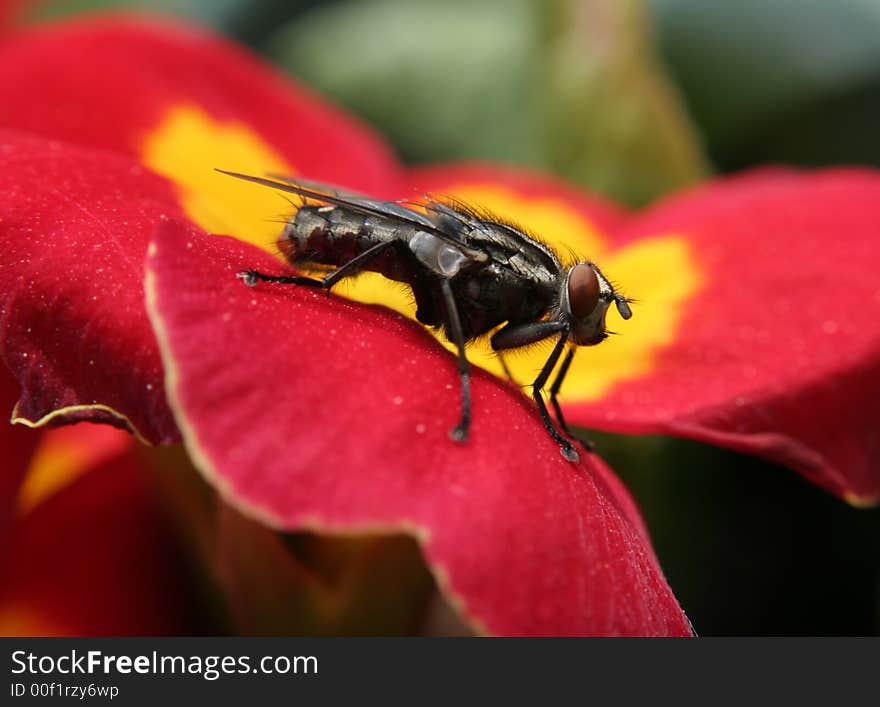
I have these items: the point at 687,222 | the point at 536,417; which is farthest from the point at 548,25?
the point at 536,417

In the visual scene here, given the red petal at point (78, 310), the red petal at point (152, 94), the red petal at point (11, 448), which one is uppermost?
the red petal at point (78, 310)

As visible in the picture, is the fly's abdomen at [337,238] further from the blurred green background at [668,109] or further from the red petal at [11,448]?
the blurred green background at [668,109]

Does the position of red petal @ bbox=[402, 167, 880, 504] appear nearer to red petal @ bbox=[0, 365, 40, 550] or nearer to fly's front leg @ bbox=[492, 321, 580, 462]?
Result: fly's front leg @ bbox=[492, 321, 580, 462]

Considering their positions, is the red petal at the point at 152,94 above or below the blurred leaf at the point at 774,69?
below

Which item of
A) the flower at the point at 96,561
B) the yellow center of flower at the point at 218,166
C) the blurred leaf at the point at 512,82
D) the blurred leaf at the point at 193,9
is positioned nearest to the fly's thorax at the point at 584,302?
the yellow center of flower at the point at 218,166

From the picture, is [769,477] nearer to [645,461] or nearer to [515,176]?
[645,461]

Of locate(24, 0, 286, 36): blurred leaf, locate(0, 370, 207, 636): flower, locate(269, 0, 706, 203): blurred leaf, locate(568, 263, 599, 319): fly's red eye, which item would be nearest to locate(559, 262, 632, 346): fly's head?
locate(568, 263, 599, 319): fly's red eye

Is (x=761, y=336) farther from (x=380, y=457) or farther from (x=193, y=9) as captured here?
(x=193, y=9)

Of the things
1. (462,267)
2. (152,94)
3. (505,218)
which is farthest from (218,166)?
(462,267)
